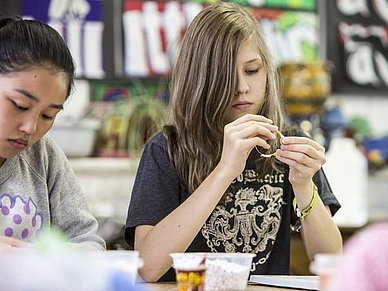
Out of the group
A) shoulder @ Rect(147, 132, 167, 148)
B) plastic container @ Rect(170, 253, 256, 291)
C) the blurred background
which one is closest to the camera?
plastic container @ Rect(170, 253, 256, 291)

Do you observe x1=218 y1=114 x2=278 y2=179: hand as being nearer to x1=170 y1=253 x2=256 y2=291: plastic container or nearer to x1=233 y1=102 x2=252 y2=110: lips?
x1=233 y1=102 x2=252 y2=110: lips

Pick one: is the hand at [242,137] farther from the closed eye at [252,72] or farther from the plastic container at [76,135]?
the plastic container at [76,135]

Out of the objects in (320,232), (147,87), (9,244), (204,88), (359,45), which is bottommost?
(320,232)

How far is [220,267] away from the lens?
1.22m

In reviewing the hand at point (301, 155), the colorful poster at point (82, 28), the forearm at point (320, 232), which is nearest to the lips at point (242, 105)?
the hand at point (301, 155)

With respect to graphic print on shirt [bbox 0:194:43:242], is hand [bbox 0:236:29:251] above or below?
above

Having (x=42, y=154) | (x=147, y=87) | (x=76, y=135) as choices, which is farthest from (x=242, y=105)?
(x=147, y=87)

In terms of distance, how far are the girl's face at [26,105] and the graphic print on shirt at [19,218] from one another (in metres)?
0.13

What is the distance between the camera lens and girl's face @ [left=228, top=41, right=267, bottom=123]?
177 centimetres

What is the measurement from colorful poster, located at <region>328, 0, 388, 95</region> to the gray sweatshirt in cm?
260

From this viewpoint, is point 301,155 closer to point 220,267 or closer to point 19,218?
point 220,267

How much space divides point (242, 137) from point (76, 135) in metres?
1.76

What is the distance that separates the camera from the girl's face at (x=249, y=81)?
5.81ft

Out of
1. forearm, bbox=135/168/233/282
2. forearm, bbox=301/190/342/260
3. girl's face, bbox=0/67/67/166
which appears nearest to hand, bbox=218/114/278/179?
forearm, bbox=135/168/233/282
